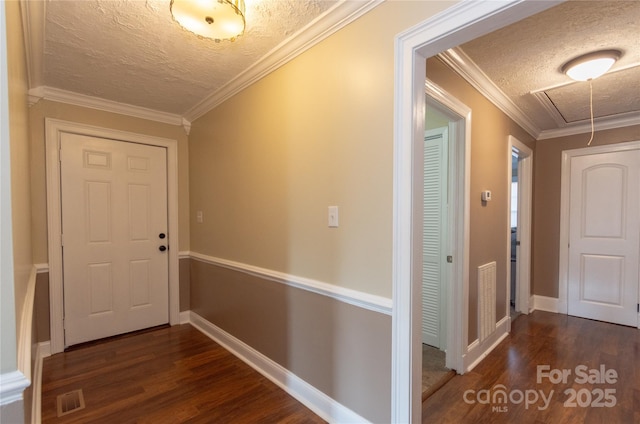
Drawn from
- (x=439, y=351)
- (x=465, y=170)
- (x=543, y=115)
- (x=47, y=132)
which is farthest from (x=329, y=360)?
(x=543, y=115)

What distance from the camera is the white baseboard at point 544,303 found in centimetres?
385

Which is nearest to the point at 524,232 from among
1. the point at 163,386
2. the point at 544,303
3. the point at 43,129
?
the point at 544,303

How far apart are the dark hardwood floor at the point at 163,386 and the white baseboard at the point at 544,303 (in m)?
3.59

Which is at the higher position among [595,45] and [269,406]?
[595,45]

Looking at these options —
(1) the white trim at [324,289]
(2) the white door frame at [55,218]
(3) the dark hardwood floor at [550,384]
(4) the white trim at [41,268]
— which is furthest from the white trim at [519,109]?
(4) the white trim at [41,268]

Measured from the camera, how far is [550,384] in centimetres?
222

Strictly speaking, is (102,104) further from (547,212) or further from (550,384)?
(547,212)

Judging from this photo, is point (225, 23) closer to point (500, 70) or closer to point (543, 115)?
point (500, 70)

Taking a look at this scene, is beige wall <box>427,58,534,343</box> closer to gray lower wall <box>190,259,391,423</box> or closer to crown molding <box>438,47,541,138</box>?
crown molding <box>438,47,541,138</box>

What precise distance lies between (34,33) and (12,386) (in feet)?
6.76

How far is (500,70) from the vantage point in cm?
229

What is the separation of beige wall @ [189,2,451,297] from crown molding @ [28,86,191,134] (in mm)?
902

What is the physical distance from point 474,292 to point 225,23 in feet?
8.51

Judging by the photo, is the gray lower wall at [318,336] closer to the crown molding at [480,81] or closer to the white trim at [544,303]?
the crown molding at [480,81]
